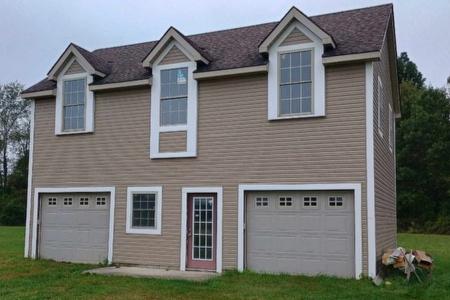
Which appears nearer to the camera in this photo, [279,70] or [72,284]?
[72,284]

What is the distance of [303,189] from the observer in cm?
1189

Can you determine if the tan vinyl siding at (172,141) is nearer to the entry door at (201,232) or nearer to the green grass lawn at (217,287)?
the entry door at (201,232)

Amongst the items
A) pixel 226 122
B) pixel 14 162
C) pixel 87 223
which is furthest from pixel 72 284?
pixel 14 162

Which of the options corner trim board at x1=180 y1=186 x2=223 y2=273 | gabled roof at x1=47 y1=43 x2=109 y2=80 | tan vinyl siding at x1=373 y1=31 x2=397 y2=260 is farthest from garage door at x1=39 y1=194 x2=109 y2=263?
tan vinyl siding at x1=373 y1=31 x2=397 y2=260

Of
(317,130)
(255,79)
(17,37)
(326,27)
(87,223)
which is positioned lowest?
(87,223)

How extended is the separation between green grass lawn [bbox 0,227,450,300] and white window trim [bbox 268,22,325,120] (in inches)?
152

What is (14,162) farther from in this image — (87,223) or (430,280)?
(430,280)

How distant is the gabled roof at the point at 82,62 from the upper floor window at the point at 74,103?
43 cm

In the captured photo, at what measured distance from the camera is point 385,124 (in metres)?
14.6

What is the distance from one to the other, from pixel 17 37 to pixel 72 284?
39190 millimetres

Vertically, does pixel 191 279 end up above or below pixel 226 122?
below

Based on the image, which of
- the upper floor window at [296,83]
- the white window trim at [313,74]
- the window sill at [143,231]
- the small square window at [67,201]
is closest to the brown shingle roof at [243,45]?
the white window trim at [313,74]

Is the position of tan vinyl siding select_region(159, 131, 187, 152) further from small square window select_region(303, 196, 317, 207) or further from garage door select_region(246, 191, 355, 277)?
small square window select_region(303, 196, 317, 207)

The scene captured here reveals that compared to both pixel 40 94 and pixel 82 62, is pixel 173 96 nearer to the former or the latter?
pixel 82 62
